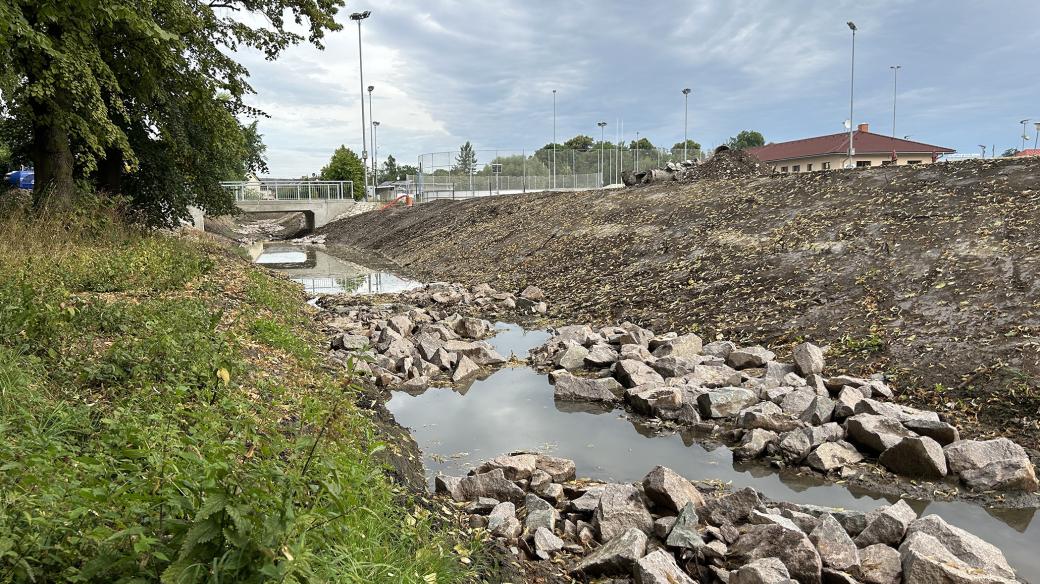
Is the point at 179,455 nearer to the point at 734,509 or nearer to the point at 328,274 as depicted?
the point at 734,509

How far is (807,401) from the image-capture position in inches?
282

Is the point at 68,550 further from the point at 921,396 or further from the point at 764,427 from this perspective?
the point at 921,396

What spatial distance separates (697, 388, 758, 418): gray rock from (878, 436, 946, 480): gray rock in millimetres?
1679

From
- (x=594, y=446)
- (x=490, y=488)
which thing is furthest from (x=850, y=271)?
(x=490, y=488)

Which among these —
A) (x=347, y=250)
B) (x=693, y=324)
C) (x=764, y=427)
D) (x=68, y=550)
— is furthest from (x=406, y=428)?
(x=347, y=250)

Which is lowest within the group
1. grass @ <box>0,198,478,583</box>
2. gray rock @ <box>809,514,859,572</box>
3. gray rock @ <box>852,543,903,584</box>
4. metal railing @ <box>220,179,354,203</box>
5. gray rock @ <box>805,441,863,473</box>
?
gray rock @ <box>805,441,863,473</box>

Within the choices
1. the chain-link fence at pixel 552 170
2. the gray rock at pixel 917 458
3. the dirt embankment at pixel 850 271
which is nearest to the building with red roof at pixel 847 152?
the chain-link fence at pixel 552 170

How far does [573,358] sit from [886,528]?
5.69 metres

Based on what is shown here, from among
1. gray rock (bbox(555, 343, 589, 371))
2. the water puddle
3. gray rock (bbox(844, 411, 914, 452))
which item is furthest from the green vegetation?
gray rock (bbox(844, 411, 914, 452))

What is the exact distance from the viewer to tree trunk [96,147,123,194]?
18047 mm

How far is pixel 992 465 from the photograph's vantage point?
5.69m

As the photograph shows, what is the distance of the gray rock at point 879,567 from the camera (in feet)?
13.1

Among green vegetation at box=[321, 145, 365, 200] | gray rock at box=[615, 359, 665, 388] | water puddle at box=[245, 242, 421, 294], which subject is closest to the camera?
gray rock at box=[615, 359, 665, 388]

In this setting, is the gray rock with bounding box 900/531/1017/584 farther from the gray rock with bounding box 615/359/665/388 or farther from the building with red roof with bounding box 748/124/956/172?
the building with red roof with bounding box 748/124/956/172
